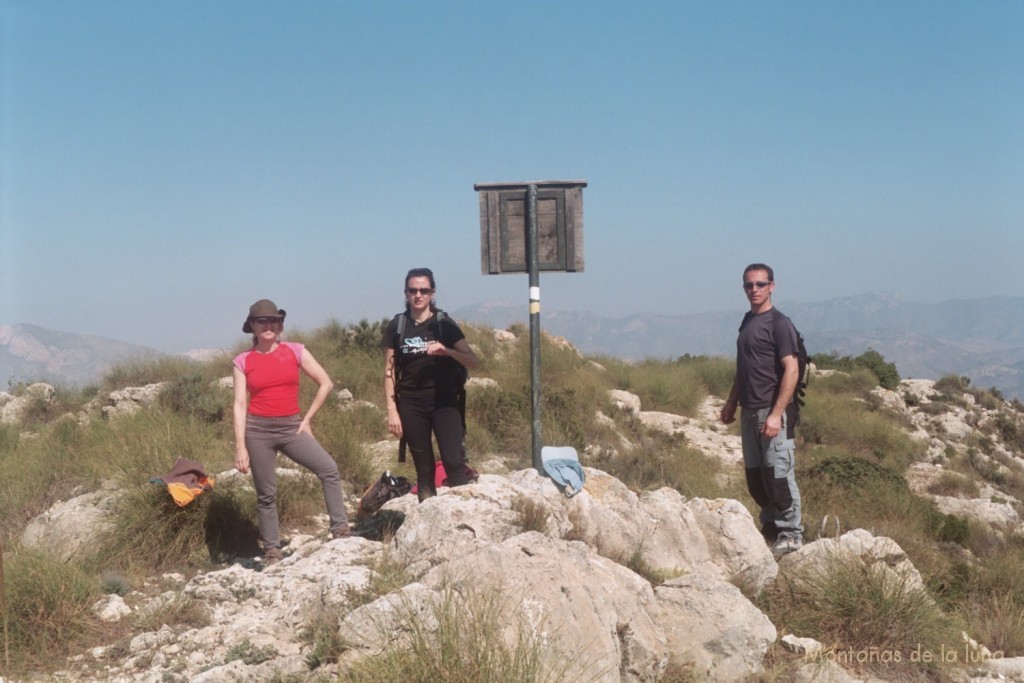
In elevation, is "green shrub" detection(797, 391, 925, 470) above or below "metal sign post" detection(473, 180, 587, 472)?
below

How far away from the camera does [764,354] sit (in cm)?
581

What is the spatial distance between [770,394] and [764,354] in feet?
0.97

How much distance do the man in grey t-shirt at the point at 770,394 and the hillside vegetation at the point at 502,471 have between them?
21.7 inches

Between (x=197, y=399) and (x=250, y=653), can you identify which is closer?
(x=250, y=653)

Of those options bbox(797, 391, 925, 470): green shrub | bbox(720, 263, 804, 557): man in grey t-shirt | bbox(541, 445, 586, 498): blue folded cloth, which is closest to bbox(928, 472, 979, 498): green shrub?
bbox(797, 391, 925, 470): green shrub

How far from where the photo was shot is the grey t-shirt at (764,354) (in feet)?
18.9

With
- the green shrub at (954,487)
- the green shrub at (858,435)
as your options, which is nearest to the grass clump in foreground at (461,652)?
the green shrub at (954,487)

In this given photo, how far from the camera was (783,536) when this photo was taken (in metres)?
6.08

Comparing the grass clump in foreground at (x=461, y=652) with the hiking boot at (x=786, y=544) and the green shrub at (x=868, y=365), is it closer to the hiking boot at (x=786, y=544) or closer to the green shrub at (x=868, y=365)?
the hiking boot at (x=786, y=544)

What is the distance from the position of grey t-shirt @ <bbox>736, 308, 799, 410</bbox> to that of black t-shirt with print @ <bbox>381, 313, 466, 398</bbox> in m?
2.12

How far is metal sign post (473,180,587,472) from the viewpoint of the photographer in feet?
21.2

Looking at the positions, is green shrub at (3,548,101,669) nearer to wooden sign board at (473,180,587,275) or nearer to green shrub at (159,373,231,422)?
wooden sign board at (473,180,587,275)

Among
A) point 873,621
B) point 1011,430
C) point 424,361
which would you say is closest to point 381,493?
point 424,361

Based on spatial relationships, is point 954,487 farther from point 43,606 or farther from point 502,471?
point 43,606
